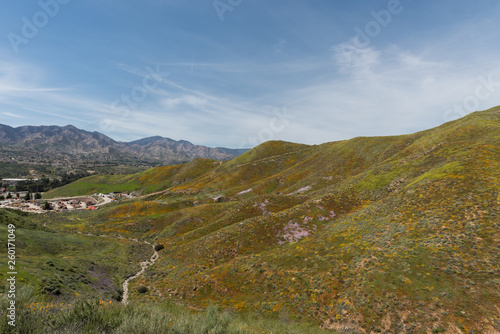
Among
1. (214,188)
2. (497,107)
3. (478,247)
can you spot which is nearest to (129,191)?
(214,188)

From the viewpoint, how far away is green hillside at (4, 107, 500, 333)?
18297 millimetres

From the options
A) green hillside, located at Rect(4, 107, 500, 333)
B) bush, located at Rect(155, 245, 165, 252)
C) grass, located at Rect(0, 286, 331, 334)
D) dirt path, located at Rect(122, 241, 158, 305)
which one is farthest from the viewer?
bush, located at Rect(155, 245, 165, 252)

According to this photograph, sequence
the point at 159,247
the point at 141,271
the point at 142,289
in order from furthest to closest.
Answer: the point at 159,247, the point at 141,271, the point at 142,289

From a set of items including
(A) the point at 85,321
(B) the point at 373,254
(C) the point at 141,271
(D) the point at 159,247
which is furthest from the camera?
(D) the point at 159,247

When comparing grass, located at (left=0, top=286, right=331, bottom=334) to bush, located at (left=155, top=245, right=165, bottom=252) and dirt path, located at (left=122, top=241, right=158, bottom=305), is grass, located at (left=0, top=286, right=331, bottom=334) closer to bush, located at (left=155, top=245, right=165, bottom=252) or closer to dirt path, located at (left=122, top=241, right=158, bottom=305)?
dirt path, located at (left=122, top=241, right=158, bottom=305)

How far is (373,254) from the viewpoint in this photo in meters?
25.3

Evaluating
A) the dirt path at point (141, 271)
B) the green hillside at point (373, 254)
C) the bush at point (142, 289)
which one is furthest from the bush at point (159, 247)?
the bush at point (142, 289)

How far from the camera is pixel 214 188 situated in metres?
107

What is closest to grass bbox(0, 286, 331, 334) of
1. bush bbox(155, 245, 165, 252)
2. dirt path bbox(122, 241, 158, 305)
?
dirt path bbox(122, 241, 158, 305)

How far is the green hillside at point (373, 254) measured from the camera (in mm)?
18297

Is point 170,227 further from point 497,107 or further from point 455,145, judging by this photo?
point 497,107

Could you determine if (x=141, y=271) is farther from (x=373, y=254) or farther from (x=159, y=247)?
(x=373, y=254)

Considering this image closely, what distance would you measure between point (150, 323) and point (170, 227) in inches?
2139

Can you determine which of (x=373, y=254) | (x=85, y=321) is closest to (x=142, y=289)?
(x=85, y=321)
